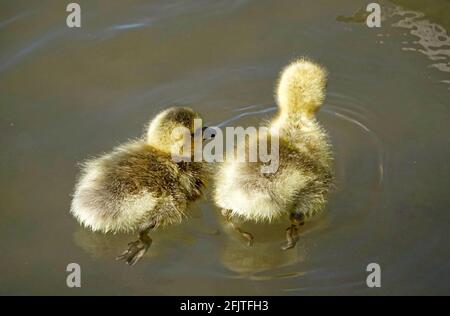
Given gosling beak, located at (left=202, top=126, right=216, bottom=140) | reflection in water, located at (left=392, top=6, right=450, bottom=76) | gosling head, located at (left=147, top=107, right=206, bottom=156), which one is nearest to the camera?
gosling head, located at (left=147, top=107, right=206, bottom=156)

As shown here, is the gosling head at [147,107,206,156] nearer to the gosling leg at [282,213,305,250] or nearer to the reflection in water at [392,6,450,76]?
the gosling leg at [282,213,305,250]

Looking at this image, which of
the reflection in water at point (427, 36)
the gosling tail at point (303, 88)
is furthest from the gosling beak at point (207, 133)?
the reflection in water at point (427, 36)

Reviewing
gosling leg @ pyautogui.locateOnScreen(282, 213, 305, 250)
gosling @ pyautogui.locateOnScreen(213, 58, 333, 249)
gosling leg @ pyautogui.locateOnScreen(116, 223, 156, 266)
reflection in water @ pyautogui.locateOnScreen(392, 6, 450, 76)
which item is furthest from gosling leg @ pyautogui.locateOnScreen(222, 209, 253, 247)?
reflection in water @ pyautogui.locateOnScreen(392, 6, 450, 76)

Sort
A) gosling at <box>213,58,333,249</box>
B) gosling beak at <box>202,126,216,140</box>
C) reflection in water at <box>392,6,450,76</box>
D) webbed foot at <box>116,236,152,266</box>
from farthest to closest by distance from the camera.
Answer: reflection in water at <box>392,6,450,76</box>
gosling beak at <box>202,126,216,140</box>
webbed foot at <box>116,236,152,266</box>
gosling at <box>213,58,333,249</box>

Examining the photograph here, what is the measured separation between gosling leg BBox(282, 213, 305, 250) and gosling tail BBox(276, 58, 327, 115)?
1.46 ft

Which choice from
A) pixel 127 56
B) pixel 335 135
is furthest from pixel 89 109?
pixel 335 135

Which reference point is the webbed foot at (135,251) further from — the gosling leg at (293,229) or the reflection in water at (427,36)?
the reflection in water at (427,36)

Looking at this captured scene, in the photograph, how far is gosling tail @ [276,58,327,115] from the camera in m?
2.67

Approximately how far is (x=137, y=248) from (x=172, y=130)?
48cm

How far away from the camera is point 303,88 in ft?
8.73

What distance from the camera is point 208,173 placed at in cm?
270

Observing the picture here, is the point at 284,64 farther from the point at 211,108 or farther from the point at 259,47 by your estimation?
the point at 211,108

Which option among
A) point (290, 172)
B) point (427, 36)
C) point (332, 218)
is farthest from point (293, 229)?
point (427, 36)

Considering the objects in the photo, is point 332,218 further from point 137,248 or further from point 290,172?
point 137,248
